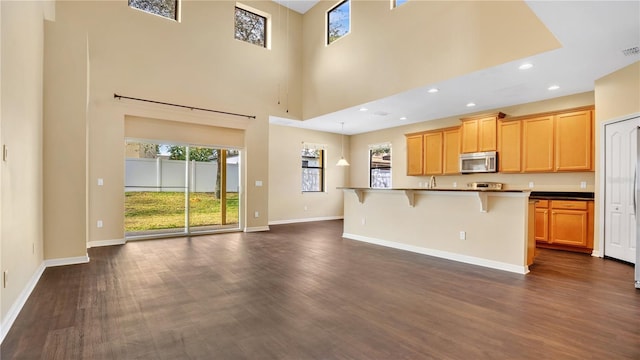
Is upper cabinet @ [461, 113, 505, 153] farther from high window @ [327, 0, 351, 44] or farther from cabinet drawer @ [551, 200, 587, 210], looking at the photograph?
high window @ [327, 0, 351, 44]

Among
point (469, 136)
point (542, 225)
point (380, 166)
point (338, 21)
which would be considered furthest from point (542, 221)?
point (338, 21)

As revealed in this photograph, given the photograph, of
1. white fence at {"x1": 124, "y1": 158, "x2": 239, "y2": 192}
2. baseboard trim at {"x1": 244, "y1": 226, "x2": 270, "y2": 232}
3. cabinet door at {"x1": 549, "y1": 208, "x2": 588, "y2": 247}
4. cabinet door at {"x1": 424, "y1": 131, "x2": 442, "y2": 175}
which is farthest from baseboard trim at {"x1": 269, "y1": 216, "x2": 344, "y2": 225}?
cabinet door at {"x1": 549, "y1": 208, "x2": 588, "y2": 247}

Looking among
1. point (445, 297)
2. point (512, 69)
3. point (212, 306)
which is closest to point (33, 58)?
point (212, 306)

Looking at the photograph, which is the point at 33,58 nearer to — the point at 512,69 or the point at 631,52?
the point at 512,69

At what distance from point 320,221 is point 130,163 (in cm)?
527

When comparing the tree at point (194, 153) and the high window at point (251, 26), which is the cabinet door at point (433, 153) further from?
the tree at point (194, 153)

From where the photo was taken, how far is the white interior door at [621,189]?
4.39 m

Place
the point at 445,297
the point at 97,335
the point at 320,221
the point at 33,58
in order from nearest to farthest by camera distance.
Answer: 1. the point at 97,335
2. the point at 445,297
3. the point at 33,58
4. the point at 320,221

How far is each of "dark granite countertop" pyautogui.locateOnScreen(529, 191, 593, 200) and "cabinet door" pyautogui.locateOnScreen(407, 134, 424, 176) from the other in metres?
2.70

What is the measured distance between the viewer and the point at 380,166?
9.70 meters

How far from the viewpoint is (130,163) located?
607cm

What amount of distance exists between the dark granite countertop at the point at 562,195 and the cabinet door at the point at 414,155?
8.86 feet

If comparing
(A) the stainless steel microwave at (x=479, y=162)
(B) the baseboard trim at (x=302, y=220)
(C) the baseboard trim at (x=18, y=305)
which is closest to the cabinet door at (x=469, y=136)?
(A) the stainless steel microwave at (x=479, y=162)

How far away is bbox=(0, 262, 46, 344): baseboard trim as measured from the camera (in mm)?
2287
